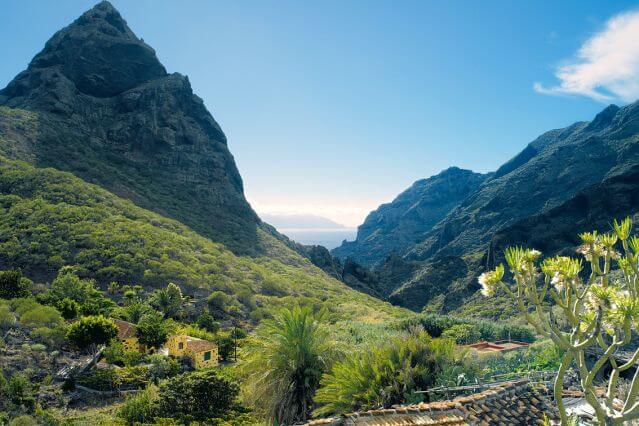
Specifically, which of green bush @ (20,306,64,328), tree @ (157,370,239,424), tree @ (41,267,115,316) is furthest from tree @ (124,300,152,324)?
tree @ (157,370,239,424)

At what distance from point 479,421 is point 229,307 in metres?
39.3

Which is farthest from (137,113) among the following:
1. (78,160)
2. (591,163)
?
(591,163)

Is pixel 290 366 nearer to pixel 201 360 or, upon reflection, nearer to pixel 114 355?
pixel 201 360

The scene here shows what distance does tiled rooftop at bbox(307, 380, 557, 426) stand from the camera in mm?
9984

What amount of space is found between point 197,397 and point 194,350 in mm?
8712

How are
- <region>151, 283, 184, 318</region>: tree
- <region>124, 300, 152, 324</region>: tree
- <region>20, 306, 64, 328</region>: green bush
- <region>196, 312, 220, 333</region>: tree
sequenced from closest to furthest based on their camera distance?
<region>20, 306, 64, 328</region>: green bush < <region>124, 300, 152, 324</region>: tree < <region>196, 312, 220, 333</region>: tree < <region>151, 283, 184, 318</region>: tree

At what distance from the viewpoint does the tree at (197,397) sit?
67.5 feet

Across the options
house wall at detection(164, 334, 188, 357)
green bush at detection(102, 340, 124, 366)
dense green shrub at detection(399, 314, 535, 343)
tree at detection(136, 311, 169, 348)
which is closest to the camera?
green bush at detection(102, 340, 124, 366)

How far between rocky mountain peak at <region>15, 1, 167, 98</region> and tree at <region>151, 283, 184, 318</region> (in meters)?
→ 79.0

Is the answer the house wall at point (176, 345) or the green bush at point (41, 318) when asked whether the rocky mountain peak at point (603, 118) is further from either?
the green bush at point (41, 318)

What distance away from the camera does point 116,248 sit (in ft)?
160

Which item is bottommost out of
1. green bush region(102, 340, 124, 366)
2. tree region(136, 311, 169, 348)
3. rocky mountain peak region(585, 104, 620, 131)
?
green bush region(102, 340, 124, 366)

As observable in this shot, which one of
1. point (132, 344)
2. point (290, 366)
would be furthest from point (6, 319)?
point (290, 366)

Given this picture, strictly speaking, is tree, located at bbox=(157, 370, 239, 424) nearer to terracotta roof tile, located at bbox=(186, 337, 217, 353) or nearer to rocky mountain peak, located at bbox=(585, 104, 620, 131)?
terracotta roof tile, located at bbox=(186, 337, 217, 353)
